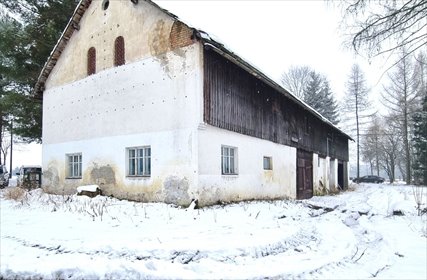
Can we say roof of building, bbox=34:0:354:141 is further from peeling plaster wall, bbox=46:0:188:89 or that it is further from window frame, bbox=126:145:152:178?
window frame, bbox=126:145:152:178

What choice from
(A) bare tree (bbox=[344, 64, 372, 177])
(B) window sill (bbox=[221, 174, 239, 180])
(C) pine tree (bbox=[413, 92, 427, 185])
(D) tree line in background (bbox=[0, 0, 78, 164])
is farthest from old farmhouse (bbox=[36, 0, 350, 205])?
(A) bare tree (bbox=[344, 64, 372, 177])

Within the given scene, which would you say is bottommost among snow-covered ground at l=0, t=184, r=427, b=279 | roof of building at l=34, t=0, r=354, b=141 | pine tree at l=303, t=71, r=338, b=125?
snow-covered ground at l=0, t=184, r=427, b=279

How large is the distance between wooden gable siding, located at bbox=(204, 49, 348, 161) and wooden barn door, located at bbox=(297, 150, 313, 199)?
0.53 m

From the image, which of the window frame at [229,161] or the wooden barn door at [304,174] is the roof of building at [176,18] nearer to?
the window frame at [229,161]

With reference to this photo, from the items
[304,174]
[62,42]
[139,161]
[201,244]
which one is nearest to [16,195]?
[139,161]

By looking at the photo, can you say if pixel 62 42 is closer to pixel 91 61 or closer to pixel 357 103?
pixel 91 61

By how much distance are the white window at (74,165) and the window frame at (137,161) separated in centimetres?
350

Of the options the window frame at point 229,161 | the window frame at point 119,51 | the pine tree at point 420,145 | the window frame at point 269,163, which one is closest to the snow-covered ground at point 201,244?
the window frame at point 229,161

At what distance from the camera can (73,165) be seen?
643 inches

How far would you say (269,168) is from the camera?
16.5 meters

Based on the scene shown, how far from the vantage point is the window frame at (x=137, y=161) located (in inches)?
510

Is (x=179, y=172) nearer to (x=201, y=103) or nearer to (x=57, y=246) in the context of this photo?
(x=201, y=103)

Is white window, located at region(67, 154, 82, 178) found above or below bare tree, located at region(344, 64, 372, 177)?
below

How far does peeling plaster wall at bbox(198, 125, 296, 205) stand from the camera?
468 inches
